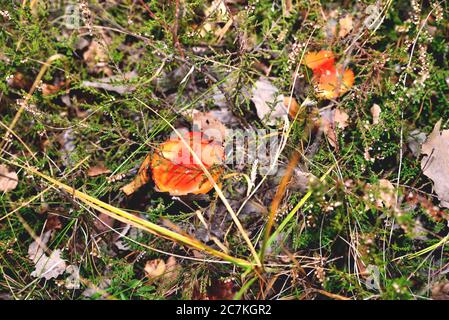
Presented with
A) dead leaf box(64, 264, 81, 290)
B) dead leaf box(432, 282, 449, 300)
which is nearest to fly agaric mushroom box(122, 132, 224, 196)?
dead leaf box(64, 264, 81, 290)

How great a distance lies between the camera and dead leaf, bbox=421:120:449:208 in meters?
2.29

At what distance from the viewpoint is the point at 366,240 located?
2047 millimetres

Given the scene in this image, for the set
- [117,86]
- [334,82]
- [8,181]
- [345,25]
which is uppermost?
Answer: [345,25]

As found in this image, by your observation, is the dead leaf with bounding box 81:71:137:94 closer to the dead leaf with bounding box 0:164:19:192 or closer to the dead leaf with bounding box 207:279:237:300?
the dead leaf with bounding box 0:164:19:192

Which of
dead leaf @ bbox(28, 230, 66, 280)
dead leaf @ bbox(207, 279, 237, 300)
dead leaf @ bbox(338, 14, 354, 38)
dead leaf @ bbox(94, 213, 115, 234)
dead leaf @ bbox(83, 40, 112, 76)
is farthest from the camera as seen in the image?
dead leaf @ bbox(83, 40, 112, 76)

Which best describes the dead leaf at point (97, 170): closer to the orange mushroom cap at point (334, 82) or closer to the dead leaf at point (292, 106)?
the dead leaf at point (292, 106)

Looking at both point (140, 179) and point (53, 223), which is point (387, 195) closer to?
point (140, 179)

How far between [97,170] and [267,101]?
1.00 m

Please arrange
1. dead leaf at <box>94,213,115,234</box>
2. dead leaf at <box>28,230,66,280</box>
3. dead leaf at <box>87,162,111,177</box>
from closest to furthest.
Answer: dead leaf at <box>28,230,66,280</box>, dead leaf at <box>94,213,115,234</box>, dead leaf at <box>87,162,111,177</box>

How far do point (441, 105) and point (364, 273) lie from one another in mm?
1017

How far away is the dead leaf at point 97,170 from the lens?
252 cm

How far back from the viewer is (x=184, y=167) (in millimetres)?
2283

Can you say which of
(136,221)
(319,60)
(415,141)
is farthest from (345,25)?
(136,221)

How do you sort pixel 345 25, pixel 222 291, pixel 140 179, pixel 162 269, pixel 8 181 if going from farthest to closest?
1. pixel 345 25
2. pixel 8 181
3. pixel 140 179
4. pixel 162 269
5. pixel 222 291
